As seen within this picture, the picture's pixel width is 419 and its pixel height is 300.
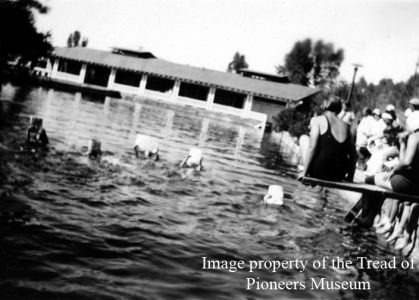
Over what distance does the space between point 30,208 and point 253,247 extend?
12.2ft

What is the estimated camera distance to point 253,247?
6.47 meters

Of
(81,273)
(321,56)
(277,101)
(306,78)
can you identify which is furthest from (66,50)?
(81,273)

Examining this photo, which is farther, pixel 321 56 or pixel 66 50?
pixel 321 56

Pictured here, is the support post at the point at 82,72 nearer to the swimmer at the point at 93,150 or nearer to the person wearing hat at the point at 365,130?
the swimmer at the point at 93,150

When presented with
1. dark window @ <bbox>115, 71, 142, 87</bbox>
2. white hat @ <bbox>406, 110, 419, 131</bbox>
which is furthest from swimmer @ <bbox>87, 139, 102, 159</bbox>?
dark window @ <bbox>115, 71, 142, 87</bbox>

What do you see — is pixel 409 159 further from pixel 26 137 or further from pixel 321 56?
pixel 321 56

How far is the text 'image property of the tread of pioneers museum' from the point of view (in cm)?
4056

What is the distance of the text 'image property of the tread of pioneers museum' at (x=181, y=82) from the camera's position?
133 ft

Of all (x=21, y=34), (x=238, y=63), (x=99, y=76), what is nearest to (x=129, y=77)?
(x=99, y=76)

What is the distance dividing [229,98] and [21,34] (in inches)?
1626

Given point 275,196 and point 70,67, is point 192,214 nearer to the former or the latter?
point 275,196

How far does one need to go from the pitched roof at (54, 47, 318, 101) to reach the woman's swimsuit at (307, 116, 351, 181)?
34269 millimetres

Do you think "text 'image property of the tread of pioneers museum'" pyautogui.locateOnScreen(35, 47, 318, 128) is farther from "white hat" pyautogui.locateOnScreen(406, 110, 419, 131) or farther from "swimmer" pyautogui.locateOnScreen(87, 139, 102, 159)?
"white hat" pyautogui.locateOnScreen(406, 110, 419, 131)

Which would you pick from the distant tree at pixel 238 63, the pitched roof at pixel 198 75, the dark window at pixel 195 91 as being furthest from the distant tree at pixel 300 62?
the dark window at pixel 195 91
